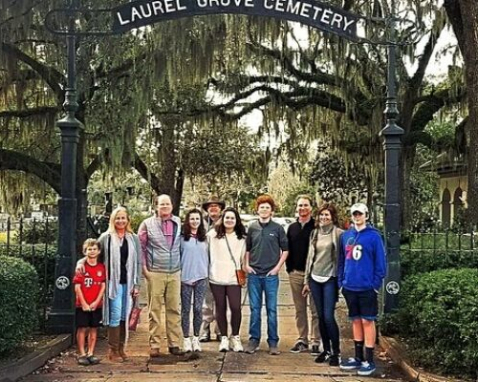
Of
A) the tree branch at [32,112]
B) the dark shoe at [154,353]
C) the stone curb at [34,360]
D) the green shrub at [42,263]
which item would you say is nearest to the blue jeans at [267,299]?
the dark shoe at [154,353]

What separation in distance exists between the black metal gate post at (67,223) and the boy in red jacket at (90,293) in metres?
0.91

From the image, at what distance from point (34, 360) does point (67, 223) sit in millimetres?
1762

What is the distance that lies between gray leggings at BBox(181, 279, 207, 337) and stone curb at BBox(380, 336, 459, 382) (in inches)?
80.8

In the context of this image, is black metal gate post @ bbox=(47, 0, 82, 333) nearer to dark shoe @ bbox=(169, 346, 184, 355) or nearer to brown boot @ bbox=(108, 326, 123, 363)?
brown boot @ bbox=(108, 326, 123, 363)

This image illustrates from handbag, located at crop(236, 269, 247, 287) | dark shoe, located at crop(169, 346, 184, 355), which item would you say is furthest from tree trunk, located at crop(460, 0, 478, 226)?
dark shoe, located at crop(169, 346, 184, 355)

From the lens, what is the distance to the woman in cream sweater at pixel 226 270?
22.2 feet

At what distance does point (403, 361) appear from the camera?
6.27 meters

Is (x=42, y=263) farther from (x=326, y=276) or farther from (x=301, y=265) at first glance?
(x=326, y=276)

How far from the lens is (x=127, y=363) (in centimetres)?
638

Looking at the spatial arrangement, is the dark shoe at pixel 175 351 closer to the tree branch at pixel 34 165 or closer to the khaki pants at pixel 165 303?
the khaki pants at pixel 165 303

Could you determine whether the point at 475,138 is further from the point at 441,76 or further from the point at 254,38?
the point at 441,76

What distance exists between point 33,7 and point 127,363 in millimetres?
6441

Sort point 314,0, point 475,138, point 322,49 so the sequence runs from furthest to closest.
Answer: point 322,49, point 475,138, point 314,0

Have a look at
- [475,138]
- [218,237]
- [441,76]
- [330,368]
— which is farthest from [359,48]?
[330,368]
